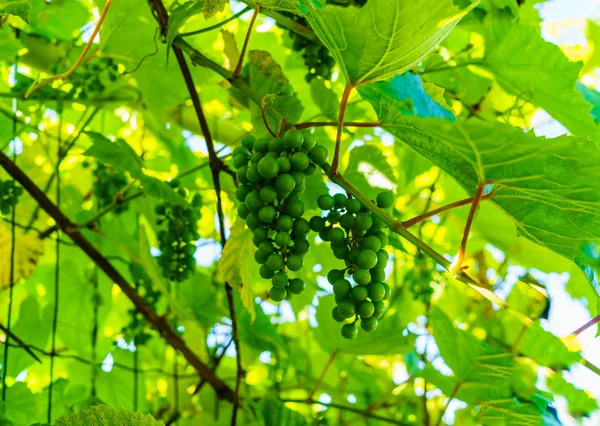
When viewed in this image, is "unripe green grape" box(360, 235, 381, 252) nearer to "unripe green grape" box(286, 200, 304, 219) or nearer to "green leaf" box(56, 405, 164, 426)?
"unripe green grape" box(286, 200, 304, 219)

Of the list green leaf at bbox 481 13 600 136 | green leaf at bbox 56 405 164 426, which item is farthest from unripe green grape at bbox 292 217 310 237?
green leaf at bbox 481 13 600 136

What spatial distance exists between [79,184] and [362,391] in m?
1.07

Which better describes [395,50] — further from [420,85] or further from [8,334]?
[8,334]

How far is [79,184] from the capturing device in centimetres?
194

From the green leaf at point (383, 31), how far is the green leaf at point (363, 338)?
766 mm

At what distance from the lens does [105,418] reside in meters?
0.79

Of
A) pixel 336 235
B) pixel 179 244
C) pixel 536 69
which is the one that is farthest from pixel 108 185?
pixel 536 69

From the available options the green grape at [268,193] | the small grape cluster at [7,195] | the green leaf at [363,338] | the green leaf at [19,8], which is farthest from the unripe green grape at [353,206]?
the small grape cluster at [7,195]

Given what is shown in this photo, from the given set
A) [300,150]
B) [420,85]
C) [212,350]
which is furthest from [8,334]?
[420,85]

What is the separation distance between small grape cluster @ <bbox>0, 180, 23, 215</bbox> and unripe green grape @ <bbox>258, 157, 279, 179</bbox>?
789 millimetres

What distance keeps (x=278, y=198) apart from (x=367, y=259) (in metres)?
0.13

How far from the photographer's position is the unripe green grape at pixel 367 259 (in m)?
0.74

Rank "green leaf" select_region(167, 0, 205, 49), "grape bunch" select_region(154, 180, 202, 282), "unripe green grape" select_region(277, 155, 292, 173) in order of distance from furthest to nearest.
A: "grape bunch" select_region(154, 180, 202, 282) → "green leaf" select_region(167, 0, 205, 49) → "unripe green grape" select_region(277, 155, 292, 173)

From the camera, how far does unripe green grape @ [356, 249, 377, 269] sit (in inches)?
29.2
